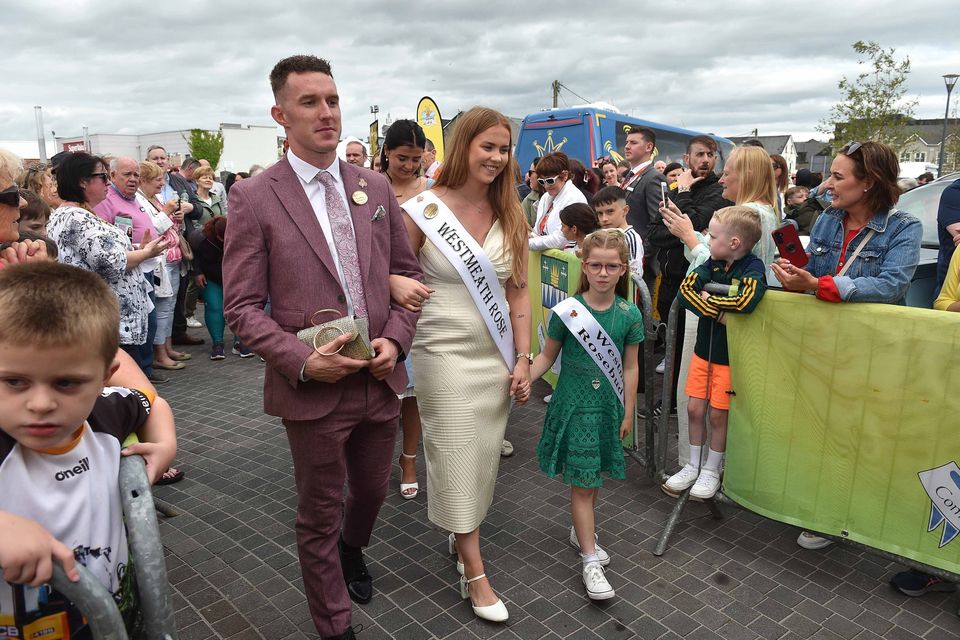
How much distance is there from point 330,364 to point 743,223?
214cm

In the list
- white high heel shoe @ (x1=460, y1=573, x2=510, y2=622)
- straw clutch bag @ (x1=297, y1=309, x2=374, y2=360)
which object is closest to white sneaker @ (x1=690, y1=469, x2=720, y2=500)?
white high heel shoe @ (x1=460, y1=573, x2=510, y2=622)

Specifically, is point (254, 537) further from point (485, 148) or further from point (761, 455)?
point (761, 455)

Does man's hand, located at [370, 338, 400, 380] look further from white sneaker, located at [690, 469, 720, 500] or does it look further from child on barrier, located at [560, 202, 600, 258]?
child on barrier, located at [560, 202, 600, 258]

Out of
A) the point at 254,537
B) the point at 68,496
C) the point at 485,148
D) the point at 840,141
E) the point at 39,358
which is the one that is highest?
the point at 840,141

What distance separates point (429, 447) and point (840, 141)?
24309mm

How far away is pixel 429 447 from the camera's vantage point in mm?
2889

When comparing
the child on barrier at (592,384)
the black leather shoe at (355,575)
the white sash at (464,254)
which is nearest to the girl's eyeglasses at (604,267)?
the child on barrier at (592,384)

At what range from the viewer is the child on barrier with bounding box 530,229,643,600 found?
9.97ft

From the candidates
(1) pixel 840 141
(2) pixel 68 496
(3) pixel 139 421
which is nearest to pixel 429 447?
(3) pixel 139 421

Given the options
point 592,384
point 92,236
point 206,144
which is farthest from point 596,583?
point 206,144

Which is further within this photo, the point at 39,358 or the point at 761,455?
the point at 761,455

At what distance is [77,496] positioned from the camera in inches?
51.1

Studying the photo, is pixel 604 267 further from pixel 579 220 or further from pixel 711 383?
pixel 579 220

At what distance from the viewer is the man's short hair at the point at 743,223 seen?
130 inches
